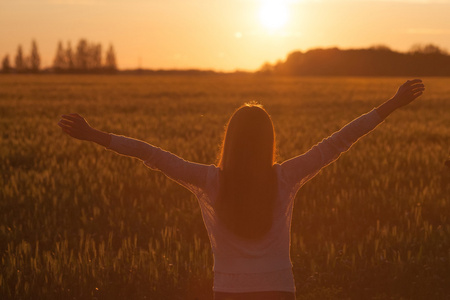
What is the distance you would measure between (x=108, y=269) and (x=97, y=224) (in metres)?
1.91

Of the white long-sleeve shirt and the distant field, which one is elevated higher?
the white long-sleeve shirt

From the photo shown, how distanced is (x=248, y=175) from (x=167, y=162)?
35 centimetres

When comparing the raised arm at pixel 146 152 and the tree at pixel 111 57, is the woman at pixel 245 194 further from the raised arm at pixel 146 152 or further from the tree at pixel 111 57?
the tree at pixel 111 57

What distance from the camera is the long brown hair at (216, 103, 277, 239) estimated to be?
8.32 ft

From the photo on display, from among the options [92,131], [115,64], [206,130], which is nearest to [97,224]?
[92,131]

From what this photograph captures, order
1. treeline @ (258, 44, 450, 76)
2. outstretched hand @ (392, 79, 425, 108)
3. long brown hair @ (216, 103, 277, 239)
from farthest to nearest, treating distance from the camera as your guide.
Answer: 1. treeline @ (258, 44, 450, 76)
2. outstretched hand @ (392, 79, 425, 108)
3. long brown hair @ (216, 103, 277, 239)

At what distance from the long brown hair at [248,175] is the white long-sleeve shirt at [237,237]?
5cm

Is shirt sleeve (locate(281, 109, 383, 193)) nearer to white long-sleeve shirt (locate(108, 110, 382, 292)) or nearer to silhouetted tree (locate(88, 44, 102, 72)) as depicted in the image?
white long-sleeve shirt (locate(108, 110, 382, 292))

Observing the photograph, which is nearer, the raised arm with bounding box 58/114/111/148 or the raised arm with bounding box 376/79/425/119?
the raised arm with bounding box 58/114/111/148

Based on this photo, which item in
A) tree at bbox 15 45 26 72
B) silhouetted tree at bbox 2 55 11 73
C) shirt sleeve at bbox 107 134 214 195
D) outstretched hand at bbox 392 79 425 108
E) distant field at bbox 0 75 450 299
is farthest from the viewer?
tree at bbox 15 45 26 72

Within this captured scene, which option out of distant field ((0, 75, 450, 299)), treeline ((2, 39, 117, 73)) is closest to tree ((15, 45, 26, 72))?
treeline ((2, 39, 117, 73))

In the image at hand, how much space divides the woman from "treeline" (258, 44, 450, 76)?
442 feet

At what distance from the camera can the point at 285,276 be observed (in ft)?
8.70

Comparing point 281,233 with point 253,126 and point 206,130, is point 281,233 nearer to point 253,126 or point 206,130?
point 253,126
